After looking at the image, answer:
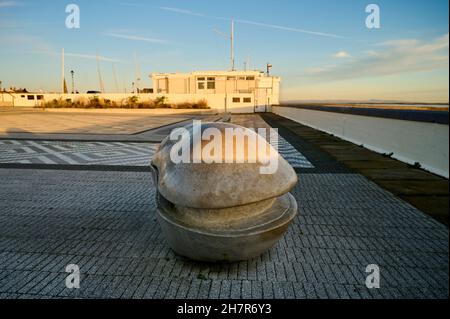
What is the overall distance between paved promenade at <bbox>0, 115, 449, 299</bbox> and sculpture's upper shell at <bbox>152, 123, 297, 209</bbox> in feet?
2.64

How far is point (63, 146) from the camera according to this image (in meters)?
11.8

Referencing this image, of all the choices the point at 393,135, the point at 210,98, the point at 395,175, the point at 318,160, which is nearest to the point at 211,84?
the point at 210,98

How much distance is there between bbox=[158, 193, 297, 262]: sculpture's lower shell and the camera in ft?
9.87

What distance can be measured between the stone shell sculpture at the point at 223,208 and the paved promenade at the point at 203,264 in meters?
0.30

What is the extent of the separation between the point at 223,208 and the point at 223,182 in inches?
10.5

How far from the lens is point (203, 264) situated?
3.35 m

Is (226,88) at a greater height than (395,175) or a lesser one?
greater

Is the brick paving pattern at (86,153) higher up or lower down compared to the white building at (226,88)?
lower down

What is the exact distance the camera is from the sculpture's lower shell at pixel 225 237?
9.87 feet

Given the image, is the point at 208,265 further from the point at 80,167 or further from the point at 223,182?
the point at 80,167

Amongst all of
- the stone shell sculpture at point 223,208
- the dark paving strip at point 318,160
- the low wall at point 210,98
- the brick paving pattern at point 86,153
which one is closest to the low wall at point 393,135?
the dark paving strip at point 318,160

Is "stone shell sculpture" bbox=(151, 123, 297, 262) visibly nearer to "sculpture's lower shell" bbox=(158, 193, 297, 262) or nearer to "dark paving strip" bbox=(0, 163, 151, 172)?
"sculpture's lower shell" bbox=(158, 193, 297, 262)

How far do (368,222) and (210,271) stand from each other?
264cm

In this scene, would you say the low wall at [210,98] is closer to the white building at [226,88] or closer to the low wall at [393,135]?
the white building at [226,88]
